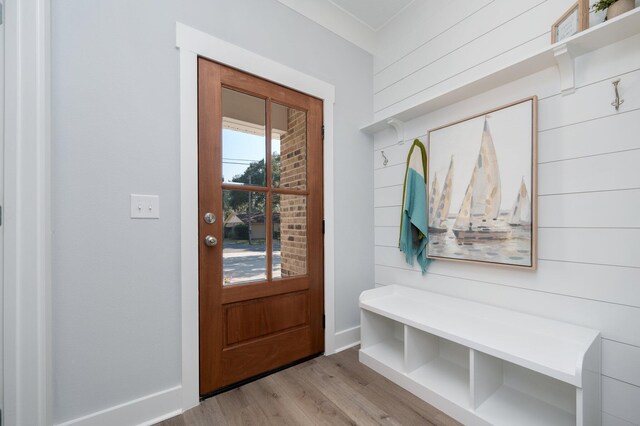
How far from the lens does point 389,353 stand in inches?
75.7

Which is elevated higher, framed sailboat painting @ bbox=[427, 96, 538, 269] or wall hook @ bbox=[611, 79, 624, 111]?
wall hook @ bbox=[611, 79, 624, 111]

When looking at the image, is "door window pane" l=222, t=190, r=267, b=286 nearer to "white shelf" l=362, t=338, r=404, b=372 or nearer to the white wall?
the white wall

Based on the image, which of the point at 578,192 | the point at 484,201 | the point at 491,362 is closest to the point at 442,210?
the point at 484,201

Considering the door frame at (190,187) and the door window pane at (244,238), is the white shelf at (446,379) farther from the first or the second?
the door frame at (190,187)

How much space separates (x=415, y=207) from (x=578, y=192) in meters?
0.85

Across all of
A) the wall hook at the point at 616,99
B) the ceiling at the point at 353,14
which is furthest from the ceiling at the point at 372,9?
the wall hook at the point at 616,99

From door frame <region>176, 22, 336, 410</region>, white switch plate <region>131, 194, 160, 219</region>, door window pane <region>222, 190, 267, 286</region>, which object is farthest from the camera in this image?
door window pane <region>222, 190, 267, 286</region>

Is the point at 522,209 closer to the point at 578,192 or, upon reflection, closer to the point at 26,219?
the point at 578,192

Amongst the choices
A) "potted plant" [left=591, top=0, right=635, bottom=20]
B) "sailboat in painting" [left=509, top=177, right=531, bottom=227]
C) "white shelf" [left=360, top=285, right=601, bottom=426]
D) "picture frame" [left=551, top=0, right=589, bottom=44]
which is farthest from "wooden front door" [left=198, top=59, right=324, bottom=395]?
"potted plant" [left=591, top=0, right=635, bottom=20]

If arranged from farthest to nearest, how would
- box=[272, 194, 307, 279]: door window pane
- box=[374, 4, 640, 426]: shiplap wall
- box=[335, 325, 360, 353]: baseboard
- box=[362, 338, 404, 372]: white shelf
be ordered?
box=[335, 325, 360, 353]: baseboard → box=[272, 194, 307, 279]: door window pane → box=[362, 338, 404, 372]: white shelf → box=[374, 4, 640, 426]: shiplap wall

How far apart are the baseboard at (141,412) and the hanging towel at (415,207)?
66.3 inches

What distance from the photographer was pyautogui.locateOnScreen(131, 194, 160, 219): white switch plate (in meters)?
1.38

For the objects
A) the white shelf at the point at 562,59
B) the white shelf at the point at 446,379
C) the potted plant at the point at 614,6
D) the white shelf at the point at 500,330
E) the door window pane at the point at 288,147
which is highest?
the potted plant at the point at 614,6

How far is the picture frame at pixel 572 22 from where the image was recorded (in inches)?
48.9
